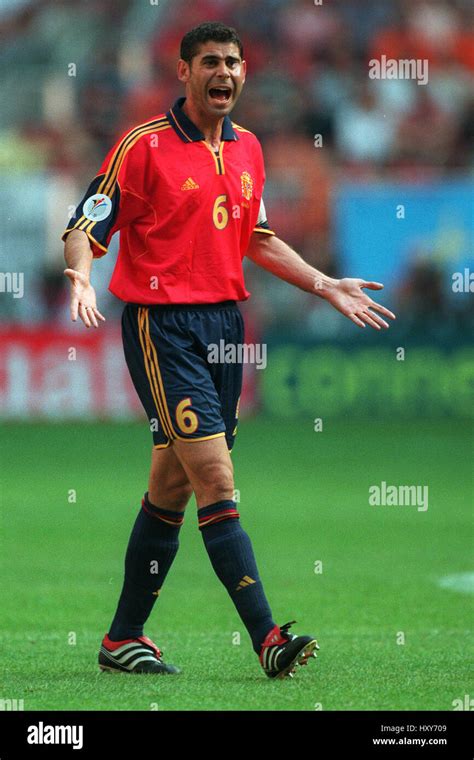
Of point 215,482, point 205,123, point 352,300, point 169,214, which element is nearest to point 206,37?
point 205,123

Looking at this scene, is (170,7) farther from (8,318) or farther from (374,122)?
(8,318)

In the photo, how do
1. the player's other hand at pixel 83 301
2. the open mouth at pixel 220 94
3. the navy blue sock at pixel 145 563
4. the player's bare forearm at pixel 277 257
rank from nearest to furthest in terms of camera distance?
the player's other hand at pixel 83 301 < the open mouth at pixel 220 94 < the navy blue sock at pixel 145 563 < the player's bare forearm at pixel 277 257

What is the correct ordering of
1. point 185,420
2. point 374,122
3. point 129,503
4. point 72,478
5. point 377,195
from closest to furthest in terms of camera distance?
1. point 185,420
2. point 129,503
3. point 72,478
4. point 377,195
5. point 374,122

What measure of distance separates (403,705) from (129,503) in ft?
23.4

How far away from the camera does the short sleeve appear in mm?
5461

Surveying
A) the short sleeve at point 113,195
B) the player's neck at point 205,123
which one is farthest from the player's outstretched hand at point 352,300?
the short sleeve at point 113,195

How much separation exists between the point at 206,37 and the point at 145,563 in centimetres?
212

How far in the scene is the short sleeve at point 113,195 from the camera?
17.9 ft

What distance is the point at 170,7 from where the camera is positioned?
23.8m

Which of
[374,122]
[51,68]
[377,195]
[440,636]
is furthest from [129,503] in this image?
[51,68]

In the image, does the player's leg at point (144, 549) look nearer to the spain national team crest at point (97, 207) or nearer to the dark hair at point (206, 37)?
the spain national team crest at point (97, 207)

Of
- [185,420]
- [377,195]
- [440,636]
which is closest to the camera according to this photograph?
[185,420]

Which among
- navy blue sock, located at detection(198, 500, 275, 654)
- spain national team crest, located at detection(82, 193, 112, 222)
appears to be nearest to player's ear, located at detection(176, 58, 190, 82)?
spain national team crest, located at detection(82, 193, 112, 222)

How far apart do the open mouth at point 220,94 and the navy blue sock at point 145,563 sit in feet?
5.32
